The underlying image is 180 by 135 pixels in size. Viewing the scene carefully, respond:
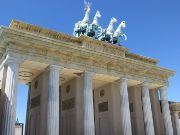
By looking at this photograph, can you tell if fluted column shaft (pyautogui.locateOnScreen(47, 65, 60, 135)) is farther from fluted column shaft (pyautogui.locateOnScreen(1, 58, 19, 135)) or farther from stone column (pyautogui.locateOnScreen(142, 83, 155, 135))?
stone column (pyautogui.locateOnScreen(142, 83, 155, 135))

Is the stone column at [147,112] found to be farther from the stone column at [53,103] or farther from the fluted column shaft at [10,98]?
the fluted column shaft at [10,98]

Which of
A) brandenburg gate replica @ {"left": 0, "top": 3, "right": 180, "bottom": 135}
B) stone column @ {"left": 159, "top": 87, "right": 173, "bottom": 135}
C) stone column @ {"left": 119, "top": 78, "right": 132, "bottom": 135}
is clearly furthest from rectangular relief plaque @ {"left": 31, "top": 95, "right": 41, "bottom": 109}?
stone column @ {"left": 159, "top": 87, "right": 173, "bottom": 135}

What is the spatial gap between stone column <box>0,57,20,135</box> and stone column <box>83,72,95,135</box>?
6.27m

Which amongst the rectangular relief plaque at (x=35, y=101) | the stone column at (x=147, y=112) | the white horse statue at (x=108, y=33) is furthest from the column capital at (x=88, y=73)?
the stone column at (x=147, y=112)

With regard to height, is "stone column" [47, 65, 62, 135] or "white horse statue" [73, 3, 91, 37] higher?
"white horse statue" [73, 3, 91, 37]

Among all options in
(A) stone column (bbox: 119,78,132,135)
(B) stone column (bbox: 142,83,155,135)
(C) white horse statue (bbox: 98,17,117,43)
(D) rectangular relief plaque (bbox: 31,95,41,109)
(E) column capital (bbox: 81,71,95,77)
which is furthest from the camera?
(C) white horse statue (bbox: 98,17,117,43)

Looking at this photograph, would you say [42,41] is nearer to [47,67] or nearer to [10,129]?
[47,67]

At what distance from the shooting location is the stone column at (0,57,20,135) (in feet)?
58.4

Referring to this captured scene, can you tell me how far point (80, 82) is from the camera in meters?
24.9

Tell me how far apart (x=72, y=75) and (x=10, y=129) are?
28.7 feet

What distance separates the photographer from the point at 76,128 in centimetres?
2347

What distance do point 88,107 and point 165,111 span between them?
1097cm

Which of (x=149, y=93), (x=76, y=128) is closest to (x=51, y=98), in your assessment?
(x=76, y=128)

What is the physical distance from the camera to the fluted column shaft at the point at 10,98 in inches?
701
